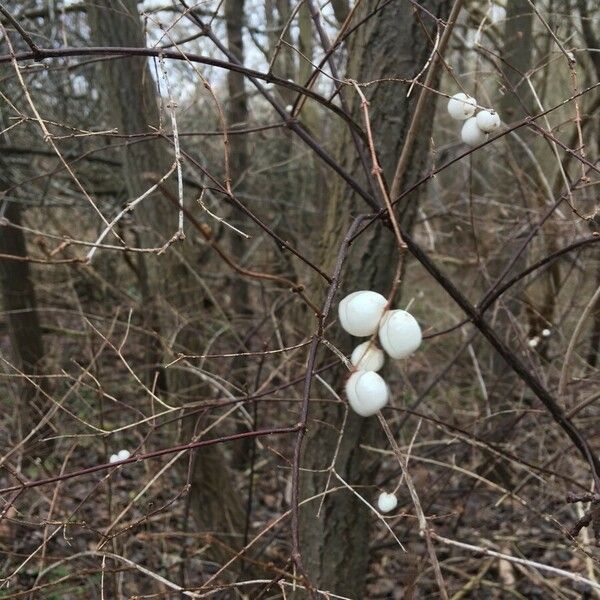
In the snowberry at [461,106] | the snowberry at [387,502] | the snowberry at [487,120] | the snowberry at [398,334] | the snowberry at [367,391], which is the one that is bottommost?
the snowberry at [387,502]

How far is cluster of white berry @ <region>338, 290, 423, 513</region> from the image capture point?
1040mm

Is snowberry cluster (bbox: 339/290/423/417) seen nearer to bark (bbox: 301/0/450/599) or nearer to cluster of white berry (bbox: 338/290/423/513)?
cluster of white berry (bbox: 338/290/423/513)

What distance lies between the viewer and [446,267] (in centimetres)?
640

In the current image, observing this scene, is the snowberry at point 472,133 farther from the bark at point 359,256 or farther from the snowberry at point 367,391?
the snowberry at point 367,391

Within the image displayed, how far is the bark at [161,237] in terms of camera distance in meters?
3.35

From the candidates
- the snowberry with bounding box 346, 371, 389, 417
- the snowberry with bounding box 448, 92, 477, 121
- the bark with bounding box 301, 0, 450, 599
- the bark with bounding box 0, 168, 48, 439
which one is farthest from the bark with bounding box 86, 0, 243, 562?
the snowberry with bounding box 346, 371, 389, 417

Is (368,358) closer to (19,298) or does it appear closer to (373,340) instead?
(373,340)

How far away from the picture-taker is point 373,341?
3.43ft

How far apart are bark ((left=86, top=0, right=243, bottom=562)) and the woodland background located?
17mm

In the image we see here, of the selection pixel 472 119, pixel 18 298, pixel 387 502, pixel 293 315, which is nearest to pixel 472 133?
pixel 472 119

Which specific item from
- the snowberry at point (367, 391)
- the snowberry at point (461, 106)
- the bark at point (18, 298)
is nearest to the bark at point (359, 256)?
the snowberry at point (461, 106)

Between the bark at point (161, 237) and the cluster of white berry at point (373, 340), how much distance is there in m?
2.34

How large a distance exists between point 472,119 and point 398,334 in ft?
2.62

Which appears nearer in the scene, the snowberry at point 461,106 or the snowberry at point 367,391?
the snowberry at point 367,391
